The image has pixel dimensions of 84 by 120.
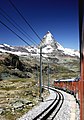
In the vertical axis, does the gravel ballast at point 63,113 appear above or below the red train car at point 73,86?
below

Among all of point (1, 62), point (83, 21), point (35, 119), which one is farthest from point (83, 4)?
point (1, 62)

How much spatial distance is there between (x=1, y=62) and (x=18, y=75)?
22068mm

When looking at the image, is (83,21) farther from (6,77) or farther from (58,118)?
(6,77)

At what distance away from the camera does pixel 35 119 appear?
18109 millimetres

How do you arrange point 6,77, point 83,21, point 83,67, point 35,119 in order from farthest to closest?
1. point 6,77
2. point 35,119
3. point 83,67
4. point 83,21

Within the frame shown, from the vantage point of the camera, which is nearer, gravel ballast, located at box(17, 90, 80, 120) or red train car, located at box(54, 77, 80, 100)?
gravel ballast, located at box(17, 90, 80, 120)

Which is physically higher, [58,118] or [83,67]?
[83,67]

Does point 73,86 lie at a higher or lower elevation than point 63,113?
higher

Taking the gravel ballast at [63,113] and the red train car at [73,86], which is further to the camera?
the red train car at [73,86]

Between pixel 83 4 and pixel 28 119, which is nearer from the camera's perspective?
pixel 83 4

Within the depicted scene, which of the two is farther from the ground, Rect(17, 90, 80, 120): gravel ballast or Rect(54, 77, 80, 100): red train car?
Rect(54, 77, 80, 100): red train car

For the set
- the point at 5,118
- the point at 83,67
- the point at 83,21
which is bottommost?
the point at 5,118

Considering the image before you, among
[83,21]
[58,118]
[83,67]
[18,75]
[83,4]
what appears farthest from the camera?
[18,75]

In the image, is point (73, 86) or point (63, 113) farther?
point (73, 86)
